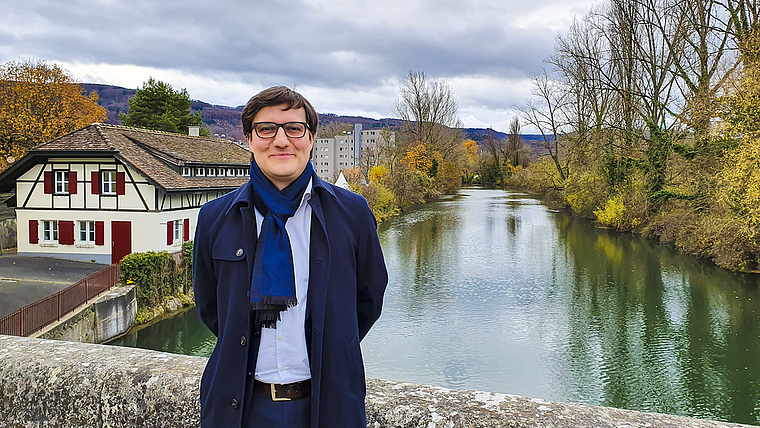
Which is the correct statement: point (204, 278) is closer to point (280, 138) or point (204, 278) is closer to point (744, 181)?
point (280, 138)

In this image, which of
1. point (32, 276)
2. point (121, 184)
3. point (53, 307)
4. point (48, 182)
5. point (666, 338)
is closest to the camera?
point (53, 307)

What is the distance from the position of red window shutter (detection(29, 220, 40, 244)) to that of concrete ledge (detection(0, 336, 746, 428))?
51.5 feet

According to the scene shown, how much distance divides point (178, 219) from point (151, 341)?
546 cm

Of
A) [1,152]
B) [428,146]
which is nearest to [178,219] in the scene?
[1,152]

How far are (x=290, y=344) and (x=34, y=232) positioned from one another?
17249 mm

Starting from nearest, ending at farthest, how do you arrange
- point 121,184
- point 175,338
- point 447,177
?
point 175,338 → point 121,184 → point 447,177

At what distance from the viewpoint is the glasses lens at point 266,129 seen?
61.0 inches

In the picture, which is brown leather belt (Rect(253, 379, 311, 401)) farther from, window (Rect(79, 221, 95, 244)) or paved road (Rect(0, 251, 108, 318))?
window (Rect(79, 221, 95, 244))

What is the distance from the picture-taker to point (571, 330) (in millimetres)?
11477

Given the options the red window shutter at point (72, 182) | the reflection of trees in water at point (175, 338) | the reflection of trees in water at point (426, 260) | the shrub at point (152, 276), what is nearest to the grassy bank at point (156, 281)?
the shrub at point (152, 276)

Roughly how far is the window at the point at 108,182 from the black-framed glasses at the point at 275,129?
50.9ft

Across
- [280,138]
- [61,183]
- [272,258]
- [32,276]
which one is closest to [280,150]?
[280,138]

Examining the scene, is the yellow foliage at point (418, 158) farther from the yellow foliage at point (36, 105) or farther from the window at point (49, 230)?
the window at point (49, 230)

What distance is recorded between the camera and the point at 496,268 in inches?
692
